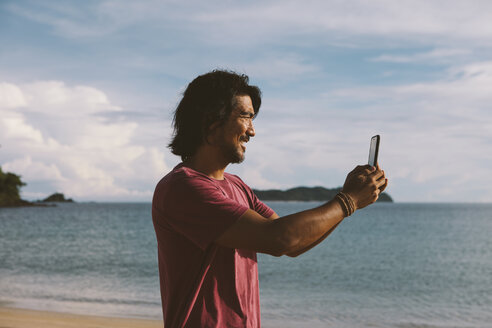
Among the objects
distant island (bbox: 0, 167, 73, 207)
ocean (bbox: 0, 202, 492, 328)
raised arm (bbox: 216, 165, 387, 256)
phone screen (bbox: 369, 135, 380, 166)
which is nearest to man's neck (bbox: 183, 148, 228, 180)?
raised arm (bbox: 216, 165, 387, 256)

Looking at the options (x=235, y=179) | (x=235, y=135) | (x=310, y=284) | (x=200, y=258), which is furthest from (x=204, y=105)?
(x=310, y=284)

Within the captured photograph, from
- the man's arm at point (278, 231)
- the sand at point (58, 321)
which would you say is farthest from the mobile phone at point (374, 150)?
the sand at point (58, 321)

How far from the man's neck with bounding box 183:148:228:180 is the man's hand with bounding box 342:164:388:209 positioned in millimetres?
482

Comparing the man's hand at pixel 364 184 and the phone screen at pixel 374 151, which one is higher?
the phone screen at pixel 374 151

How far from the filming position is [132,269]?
23688 mm

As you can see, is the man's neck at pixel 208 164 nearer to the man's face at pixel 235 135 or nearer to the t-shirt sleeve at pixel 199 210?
the man's face at pixel 235 135

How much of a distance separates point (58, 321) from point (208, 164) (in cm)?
915

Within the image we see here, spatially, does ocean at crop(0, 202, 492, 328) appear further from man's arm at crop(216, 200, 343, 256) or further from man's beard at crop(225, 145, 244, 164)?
man's arm at crop(216, 200, 343, 256)

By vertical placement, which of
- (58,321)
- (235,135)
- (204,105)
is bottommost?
(58,321)

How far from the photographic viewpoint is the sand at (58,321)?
30.1 feet

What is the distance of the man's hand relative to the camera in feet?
5.82

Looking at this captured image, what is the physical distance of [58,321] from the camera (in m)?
9.85

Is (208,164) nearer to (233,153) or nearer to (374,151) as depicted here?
(233,153)

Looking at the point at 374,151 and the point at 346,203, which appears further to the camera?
the point at 374,151
